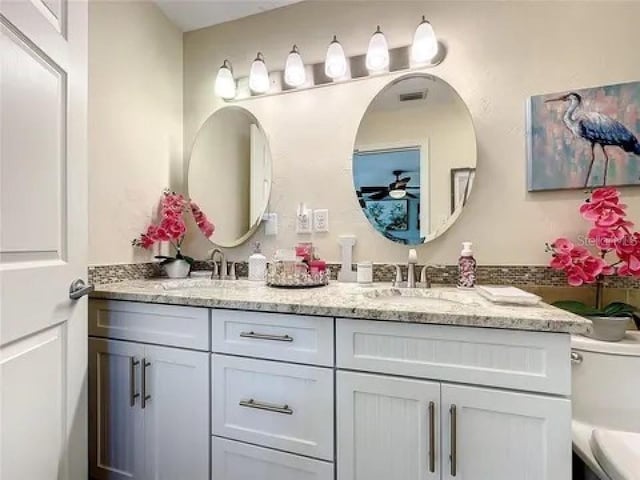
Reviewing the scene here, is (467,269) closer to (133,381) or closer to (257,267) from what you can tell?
(257,267)

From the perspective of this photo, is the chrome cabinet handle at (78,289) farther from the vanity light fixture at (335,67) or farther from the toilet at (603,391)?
the toilet at (603,391)

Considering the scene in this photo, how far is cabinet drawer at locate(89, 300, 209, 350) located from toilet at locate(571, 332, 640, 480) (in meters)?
1.20

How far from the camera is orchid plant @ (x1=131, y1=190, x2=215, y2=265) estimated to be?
176 cm

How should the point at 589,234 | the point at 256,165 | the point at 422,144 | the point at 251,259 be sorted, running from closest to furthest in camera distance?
the point at 589,234
the point at 422,144
the point at 251,259
the point at 256,165

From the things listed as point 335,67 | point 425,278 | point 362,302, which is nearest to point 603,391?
point 425,278

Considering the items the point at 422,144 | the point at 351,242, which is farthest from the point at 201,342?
the point at 422,144

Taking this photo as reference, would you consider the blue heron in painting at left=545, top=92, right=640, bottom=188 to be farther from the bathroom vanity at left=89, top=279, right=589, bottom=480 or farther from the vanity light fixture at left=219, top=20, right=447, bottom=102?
the bathroom vanity at left=89, top=279, right=589, bottom=480

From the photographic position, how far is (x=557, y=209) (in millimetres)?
1426

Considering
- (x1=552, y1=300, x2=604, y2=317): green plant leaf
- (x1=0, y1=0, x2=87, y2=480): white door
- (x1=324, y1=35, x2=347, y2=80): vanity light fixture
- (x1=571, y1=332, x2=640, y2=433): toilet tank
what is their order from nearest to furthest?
(x1=0, y1=0, x2=87, y2=480): white door, (x1=571, y1=332, x2=640, y2=433): toilet tank, (x1=552, y1=300, x2=604, y2=317): green plant leaf, (x1=324, y1=35, x2=347, y2=80): vanity light fixture

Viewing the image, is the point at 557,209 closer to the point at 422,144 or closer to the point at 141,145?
the point at 422,144

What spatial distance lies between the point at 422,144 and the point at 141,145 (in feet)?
4.46

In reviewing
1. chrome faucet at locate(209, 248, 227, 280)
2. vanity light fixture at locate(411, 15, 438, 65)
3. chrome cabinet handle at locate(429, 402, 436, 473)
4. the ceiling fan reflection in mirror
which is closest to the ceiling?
vanity light fixture at locate(411, 15, 438, 65)

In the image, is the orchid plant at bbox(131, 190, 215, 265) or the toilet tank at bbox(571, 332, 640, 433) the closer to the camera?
the toilet tank at bbox(571, 332, 640, 433)

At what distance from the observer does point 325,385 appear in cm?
108
